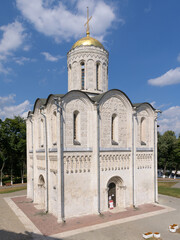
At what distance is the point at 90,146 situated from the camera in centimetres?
1401

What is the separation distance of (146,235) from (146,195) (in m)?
6.72

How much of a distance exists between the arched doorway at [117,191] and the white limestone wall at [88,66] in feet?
25.5

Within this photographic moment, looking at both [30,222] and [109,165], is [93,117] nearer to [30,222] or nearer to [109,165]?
Answer: [109,165]

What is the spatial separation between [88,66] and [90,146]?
24.5 ft

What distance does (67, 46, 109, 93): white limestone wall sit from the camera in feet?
55.8

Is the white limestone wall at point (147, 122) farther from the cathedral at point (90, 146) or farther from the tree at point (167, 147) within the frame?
the tree at point (167, 147)

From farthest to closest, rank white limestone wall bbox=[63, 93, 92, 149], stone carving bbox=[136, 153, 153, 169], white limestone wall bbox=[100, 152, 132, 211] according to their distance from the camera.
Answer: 1. stone carving bbox=[136, 153, 153, 169]
2. white limestone wall bbox=[100, 152, 132, 211]
3. white limestone wall bbox=[63, 93, 92, 149]

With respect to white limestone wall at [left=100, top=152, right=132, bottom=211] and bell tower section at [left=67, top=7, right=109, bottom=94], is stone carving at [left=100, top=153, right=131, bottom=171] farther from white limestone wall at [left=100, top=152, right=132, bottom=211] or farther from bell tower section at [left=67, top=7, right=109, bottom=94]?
bell tower section at [left=67, top=7, right=109, bottom=94]

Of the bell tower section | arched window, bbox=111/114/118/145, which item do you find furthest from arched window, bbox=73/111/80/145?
the bell tower section

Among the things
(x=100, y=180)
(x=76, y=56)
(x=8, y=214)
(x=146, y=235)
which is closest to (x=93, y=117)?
(x=100, y=180)

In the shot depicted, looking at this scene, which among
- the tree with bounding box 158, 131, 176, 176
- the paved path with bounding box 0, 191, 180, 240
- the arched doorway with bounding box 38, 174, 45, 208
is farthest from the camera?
the tree with bounding box 158, 131, 176, 176

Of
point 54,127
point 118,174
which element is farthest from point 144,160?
point 54,127

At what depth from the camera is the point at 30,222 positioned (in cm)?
1235

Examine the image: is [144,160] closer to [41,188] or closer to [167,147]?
[41,188]
